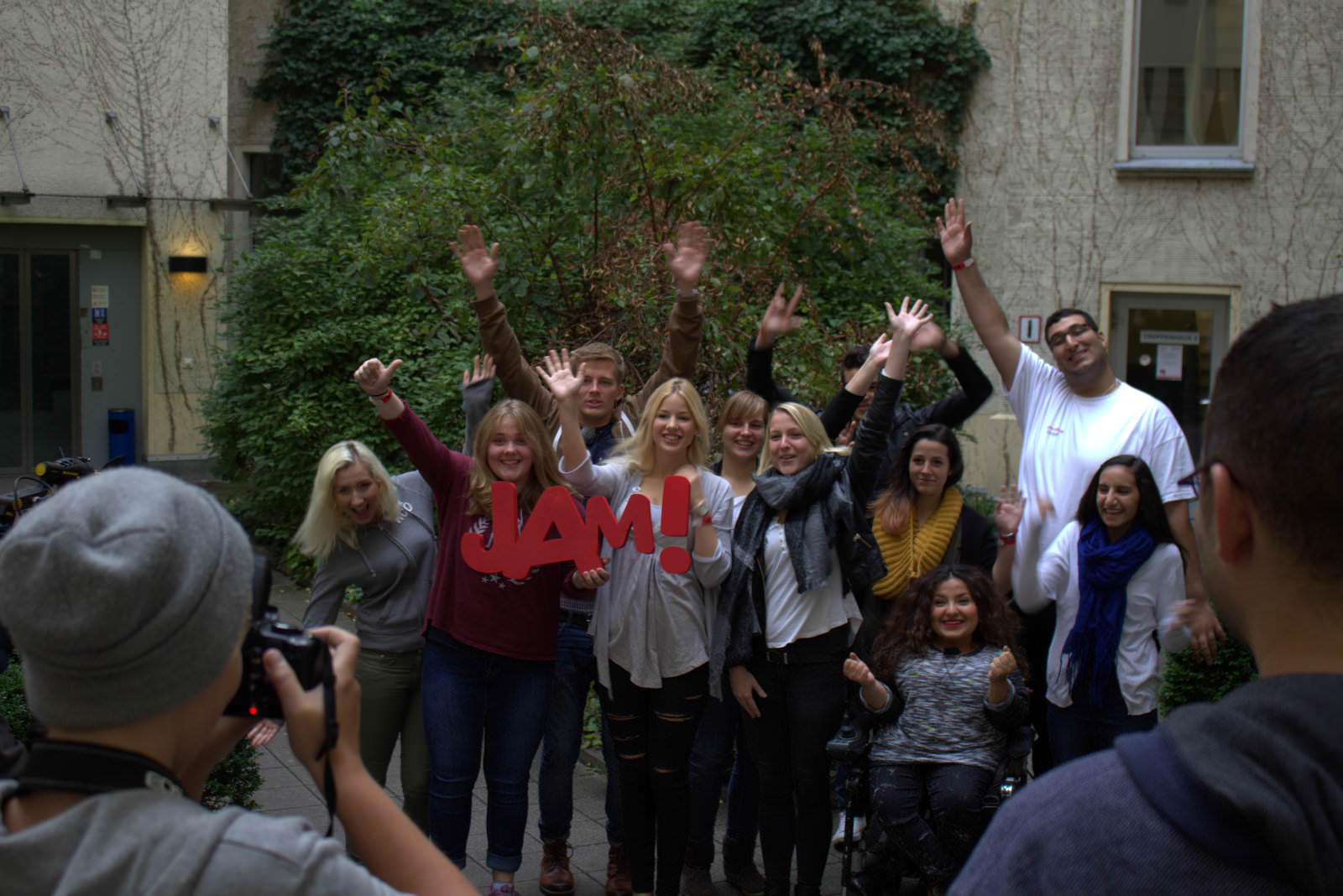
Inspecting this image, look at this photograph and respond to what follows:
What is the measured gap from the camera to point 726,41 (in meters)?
14.3

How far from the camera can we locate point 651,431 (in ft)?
14.8

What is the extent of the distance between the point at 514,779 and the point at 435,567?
81 centimetres

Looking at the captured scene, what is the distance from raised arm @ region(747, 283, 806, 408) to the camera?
5273mm

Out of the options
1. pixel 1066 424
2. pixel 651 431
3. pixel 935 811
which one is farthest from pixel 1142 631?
pixel 651 431

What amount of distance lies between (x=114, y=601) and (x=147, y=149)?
14990 mm

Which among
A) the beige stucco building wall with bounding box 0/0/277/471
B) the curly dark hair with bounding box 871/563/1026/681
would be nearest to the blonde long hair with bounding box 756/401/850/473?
the curly dark hair with bounding box 871/563/1026/681

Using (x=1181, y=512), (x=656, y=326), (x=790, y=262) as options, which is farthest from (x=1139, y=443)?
(x=790, y=262)

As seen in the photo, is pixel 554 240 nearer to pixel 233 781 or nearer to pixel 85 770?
pixel 233 781

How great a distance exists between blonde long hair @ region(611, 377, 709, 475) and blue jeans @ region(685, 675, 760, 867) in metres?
0.84

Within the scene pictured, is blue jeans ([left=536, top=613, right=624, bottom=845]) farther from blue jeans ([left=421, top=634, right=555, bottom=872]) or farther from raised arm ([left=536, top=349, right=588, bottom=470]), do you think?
raised arm ([left=536, top=349, right=588, bottom=470])

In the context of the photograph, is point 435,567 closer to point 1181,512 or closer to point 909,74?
point 1181,512

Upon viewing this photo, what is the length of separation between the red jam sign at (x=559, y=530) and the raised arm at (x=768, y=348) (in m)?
1.21

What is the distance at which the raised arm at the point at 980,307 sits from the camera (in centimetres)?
475

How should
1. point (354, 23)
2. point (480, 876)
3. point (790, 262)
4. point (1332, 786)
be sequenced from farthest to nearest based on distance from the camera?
point (354, 23), point (790, 262), point (480, 876), point (1332, 786)
